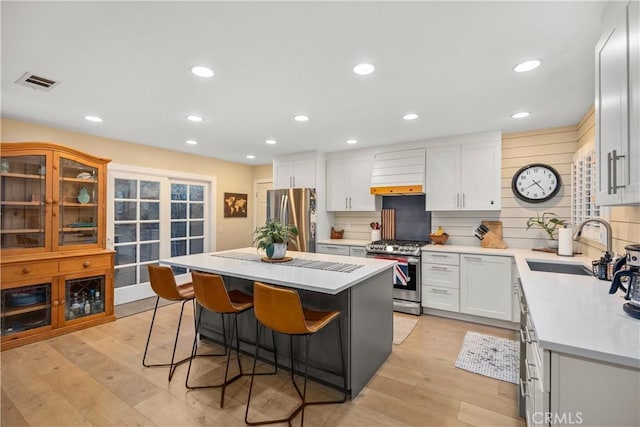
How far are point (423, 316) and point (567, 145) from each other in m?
2.72

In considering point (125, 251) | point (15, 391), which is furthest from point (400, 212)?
point (15, 391)

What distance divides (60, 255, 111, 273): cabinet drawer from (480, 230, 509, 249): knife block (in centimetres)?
483

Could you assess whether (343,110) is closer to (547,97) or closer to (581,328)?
(547,97)

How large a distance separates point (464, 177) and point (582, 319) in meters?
2.93

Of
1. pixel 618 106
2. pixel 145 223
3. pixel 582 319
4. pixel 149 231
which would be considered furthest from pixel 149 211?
pixel 618 106

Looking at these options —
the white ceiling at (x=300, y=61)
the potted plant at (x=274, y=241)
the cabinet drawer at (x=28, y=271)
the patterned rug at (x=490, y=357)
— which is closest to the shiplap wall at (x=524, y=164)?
the white ceiling at (x=300, y=61)

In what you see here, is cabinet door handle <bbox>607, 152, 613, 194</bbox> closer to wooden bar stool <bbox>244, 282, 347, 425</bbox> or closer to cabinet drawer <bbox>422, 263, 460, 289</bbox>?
wooden bar stool <bbox>244, 282, 347, 425</bbox>

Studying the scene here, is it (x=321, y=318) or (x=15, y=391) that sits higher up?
(x=321, y=318)

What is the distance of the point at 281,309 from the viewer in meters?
1.86

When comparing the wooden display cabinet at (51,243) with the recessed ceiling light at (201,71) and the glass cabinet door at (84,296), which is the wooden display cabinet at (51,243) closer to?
the glass cabinet door at (84,296)

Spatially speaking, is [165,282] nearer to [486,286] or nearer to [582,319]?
[582,319]

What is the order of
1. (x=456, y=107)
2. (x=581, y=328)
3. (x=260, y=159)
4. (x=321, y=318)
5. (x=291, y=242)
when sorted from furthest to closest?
(x=260, y=159) < (x=291, y=242) < (x=456, y=107) < (x=321, y=318) < (x=581, y=328)

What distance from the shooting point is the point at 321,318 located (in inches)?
81.4

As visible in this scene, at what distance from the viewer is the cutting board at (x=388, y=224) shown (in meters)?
4.72
